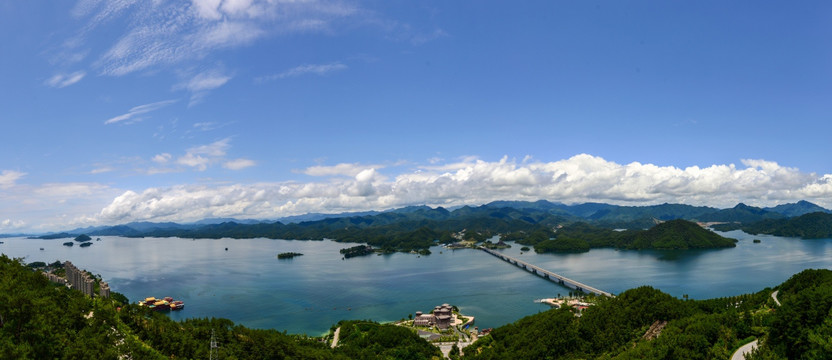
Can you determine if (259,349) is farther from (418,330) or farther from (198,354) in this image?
(418,330)

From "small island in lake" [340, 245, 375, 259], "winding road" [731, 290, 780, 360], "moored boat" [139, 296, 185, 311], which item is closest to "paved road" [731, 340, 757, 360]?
Answer: "winding road" [731, 290, 780, 360]

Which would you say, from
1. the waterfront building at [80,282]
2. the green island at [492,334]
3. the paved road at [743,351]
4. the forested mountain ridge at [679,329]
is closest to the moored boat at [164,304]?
the waterfront building at [80,282]

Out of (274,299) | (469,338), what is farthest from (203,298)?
(469,338)

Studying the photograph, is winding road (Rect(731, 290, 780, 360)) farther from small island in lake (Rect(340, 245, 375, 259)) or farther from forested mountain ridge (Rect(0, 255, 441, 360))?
small island in lake (Rect(340, 245, 375, 259))

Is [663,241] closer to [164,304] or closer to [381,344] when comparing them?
[381,344]

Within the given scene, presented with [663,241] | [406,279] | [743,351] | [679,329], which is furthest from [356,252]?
[743,351]
